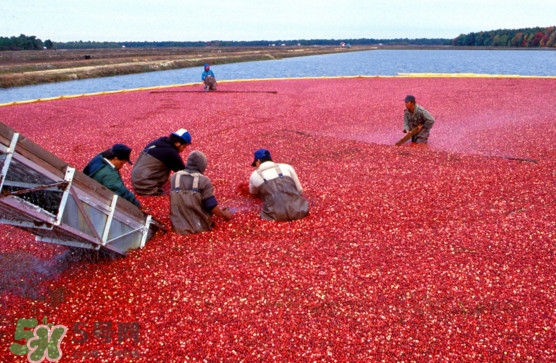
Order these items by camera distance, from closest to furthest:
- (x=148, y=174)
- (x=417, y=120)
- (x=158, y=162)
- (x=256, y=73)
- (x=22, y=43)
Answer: (x=158, y=162) → (x=148, y=174) → (x=417, y=120) → (x=256, y=73) → (x=22, y=43)

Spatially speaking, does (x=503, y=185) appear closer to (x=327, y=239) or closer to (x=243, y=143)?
(x=327, y=239)

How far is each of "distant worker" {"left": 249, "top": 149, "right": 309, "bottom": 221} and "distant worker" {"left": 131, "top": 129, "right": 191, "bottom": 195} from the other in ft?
4.94

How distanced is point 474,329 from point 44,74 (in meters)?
52.8

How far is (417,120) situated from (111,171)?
326 inches

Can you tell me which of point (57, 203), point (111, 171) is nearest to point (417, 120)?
point (111, 171)

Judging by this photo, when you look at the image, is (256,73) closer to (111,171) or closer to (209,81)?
(209,81)

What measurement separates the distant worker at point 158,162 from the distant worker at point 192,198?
43.5 inches

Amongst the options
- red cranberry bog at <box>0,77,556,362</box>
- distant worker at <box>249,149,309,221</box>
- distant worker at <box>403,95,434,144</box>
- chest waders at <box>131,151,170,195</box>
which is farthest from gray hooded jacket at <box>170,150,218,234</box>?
distant worker at <box>403,95,434,144</box>

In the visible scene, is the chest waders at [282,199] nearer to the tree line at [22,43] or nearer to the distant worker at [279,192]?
the distant worker at [279,192]

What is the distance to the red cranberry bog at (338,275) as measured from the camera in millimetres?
3969

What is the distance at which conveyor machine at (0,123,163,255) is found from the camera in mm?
3689

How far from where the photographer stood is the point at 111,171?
5793mm

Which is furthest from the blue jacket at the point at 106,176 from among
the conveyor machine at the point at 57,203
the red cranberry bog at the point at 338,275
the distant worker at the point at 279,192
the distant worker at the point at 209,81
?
the distant worker at the point at 209,81

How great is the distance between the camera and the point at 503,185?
302 inches
